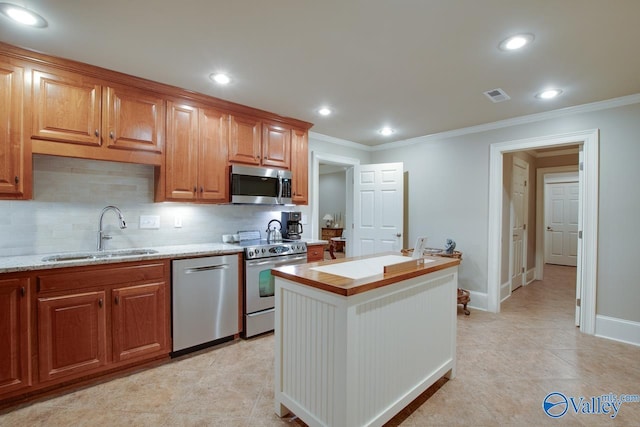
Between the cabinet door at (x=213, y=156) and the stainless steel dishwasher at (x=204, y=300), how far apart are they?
0.70 meters

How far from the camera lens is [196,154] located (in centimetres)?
293

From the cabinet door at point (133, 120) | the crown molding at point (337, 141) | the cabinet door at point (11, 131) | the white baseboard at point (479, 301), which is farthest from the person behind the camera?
the crown molding at point (337, 141)

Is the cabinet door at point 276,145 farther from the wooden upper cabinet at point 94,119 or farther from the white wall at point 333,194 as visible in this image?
the white wall at point 333,194

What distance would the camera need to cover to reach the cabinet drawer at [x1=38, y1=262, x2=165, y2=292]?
6.66ft

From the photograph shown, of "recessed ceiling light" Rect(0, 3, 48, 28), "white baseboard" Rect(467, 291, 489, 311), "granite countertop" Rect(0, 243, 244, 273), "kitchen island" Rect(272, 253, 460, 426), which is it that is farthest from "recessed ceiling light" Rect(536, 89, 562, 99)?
"recessed ceiling light" Rect(0, 3, 48, 28)

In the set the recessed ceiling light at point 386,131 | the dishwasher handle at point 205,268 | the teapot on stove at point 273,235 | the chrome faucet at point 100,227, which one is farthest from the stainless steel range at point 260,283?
the recessed ceiling light at point 386,131

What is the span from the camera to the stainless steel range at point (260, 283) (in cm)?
297

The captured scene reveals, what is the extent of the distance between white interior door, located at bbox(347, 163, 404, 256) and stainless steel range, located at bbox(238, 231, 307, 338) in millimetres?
1795

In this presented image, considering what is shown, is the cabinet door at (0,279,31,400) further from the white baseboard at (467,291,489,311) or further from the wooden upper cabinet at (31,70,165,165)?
the white baseboard at (467,291,489,311)

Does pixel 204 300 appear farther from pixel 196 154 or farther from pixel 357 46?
pixel 357 46

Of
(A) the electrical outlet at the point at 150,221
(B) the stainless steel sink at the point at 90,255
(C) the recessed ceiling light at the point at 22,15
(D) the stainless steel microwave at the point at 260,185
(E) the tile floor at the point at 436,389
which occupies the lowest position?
(E) the tile floor at the point at 436,389

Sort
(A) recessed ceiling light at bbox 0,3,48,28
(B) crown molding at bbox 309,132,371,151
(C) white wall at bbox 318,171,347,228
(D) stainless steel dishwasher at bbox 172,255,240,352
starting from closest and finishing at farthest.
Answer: (A) recessed ceiling light at bbox 0,3,48,28
(D) stainless steel dishwasher at bbox 172,255,240,352
(B) crown molding at bbox 309,132,371,151
(C) white wall at bbox 318,171,347,228

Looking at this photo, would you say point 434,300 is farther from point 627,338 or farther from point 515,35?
point 627,338

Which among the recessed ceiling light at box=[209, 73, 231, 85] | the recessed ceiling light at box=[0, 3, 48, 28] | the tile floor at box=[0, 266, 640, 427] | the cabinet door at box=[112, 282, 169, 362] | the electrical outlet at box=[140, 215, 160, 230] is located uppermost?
the recessed ceiling light at box=[209, 73, 231, 85]
